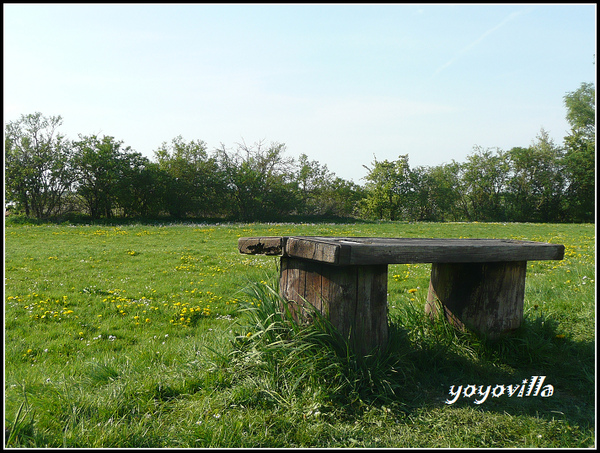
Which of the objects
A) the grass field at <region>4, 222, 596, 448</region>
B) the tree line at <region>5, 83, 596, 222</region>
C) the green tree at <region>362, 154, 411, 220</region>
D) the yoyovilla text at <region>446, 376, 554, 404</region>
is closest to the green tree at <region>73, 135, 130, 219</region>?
the tree line at <region>5, 83, 596, 222</region>

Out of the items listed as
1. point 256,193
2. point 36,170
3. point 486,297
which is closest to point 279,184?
point 256,193

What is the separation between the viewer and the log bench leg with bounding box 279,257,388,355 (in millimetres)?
3436

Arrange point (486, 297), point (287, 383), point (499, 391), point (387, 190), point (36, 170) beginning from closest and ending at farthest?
point (287, 383), point (499, 391), point (486, 297), point (36, 170), point (387, 190)

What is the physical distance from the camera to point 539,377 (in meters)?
3.74

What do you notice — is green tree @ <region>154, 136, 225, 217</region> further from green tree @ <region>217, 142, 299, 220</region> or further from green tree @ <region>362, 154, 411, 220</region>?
green tree @ <region>362, 154, 411, 220</region>

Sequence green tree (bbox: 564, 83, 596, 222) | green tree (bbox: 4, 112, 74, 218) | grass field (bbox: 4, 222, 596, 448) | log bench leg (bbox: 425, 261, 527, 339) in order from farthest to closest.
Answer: green tree (bbox: 564, 83, 596, 222)
green tree (bbox: 4, 112, 74, 218)
log bench leg (bbox: 425, 261, 527, 339)
grass field (bbox: 4, 222, 596, 448)

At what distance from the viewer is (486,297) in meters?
4.28

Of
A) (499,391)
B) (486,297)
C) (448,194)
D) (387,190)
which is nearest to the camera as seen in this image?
(499,391)

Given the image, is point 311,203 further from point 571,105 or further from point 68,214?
point 571,105

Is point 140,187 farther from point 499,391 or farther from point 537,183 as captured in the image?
point 537,183

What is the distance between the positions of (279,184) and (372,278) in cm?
3276

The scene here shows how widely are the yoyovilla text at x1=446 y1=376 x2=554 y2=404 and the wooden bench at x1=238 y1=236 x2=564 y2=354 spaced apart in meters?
0.66

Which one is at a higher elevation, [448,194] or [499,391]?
[448,194]

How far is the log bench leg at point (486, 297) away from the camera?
4270 mm
